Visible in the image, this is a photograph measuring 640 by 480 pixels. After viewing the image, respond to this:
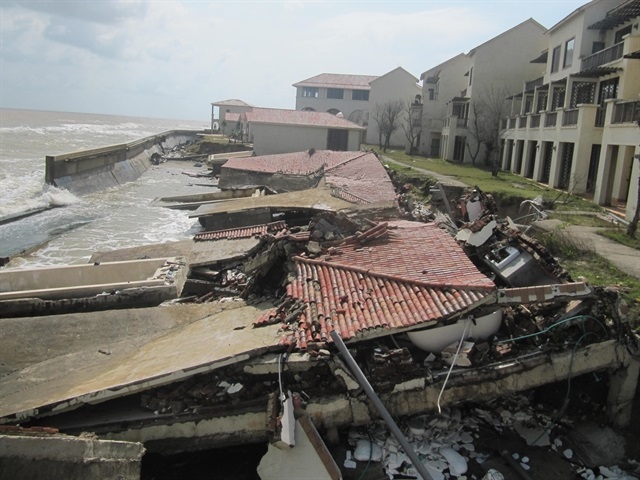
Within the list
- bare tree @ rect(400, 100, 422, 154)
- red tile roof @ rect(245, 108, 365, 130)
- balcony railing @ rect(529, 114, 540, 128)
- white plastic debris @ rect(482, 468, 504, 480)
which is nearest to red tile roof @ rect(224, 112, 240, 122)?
bare tree @ rect(400, 100, 422, 154)

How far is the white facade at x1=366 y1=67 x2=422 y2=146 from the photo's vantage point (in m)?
58.8

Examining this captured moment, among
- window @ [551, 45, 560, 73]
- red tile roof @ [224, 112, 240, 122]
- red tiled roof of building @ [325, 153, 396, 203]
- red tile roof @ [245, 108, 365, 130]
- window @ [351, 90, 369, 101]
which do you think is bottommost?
red tiled roof of building @ [325, 153, 396, 203]

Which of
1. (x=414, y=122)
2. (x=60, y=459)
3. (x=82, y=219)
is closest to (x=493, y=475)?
(x=60, y=459)

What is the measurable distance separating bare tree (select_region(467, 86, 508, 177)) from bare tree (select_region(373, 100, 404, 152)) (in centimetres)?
1332

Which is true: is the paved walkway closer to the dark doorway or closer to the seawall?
the dark doorway

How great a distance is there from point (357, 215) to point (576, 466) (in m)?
8.37

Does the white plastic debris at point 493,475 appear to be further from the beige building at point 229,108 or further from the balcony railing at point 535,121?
the beige building at point 229,108

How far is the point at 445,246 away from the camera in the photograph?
31.6 feet

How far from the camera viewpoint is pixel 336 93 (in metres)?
71.1

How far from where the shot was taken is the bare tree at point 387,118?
54759 mm

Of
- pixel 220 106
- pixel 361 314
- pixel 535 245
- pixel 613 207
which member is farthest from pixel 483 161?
pixel 220 106

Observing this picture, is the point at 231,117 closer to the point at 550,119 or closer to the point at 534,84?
the point at 534,84

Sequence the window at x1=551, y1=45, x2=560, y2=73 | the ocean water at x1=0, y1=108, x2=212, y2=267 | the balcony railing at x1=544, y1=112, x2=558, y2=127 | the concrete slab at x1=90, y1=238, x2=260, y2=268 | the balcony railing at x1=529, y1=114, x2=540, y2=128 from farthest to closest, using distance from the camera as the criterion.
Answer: the window at x1=551, y1=45, x2=560, y2=73
the balcony railing at x1=529, y1=114, x2=540, y2=128
the balcony railing at x1=544, y1=112, x2=558, y2=127
the ocean water at x1=0, y1=108, x2=212, y2=267
the concrete slab at x1=90, y1=238, x2=260, y2=268

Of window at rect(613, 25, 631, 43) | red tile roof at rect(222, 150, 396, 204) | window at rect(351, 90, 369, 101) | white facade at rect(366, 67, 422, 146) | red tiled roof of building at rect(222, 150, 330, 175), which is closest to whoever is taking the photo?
red tile roof at rect(222, 150, 396, 204)
